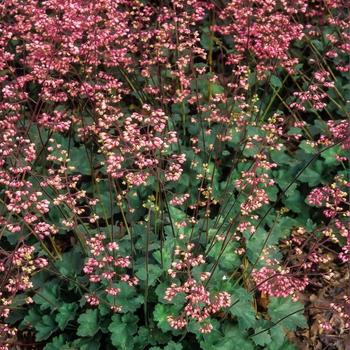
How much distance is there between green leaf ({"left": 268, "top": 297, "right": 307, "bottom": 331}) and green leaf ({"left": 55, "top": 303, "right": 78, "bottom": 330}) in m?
1.32

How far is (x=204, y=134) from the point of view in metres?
5.01

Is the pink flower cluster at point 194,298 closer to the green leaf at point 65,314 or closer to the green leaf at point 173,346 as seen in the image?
the green leaf at point 173,346

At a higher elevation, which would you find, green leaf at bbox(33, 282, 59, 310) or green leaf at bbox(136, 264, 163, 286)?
green leaf at bbox(136, 264, 163, 286)

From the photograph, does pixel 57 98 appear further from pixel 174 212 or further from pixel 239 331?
pixel 239 331

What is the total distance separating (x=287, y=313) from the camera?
4152mm

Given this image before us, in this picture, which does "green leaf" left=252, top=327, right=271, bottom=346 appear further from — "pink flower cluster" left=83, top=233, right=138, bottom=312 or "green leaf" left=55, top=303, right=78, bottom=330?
"green leaf" left=55, top=303, right=78, bottom=330

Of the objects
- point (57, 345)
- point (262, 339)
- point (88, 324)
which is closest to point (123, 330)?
point (88, 324)

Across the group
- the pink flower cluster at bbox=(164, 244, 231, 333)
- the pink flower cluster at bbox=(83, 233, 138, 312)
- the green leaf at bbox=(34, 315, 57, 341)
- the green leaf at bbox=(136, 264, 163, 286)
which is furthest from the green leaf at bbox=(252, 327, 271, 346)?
the green leaf at bbox=(34, 315, 57, 341)

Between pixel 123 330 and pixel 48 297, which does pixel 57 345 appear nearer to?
pixel 48 297

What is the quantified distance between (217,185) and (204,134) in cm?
47

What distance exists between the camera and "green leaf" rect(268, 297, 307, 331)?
408cm

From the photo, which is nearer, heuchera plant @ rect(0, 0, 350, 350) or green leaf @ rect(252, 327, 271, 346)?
heuchera plant @ rect(0, 0, 350, 350)

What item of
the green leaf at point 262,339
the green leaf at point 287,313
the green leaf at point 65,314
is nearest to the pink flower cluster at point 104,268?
the green leaf at point 65,314

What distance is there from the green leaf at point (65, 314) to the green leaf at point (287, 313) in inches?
52.0
